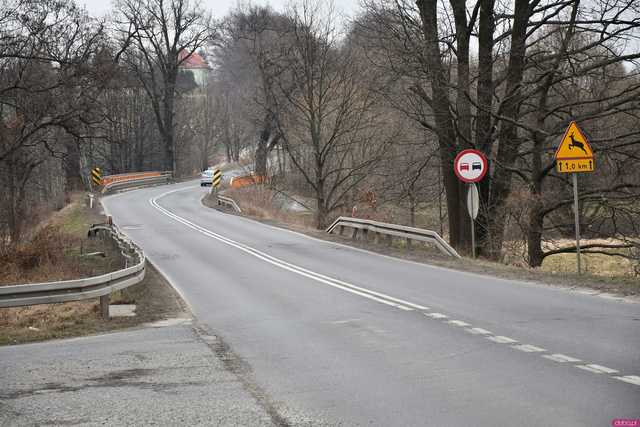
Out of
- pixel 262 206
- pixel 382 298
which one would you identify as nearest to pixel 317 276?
pixel 382 298

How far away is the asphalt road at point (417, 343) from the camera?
6.20m

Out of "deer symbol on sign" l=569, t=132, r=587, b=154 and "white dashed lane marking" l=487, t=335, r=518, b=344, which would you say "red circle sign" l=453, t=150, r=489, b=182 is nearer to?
"deer symbol on sign" l=569, t=132, r=587, b=154

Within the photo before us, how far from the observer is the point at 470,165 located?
19.0m

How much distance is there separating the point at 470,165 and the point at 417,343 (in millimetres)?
10634

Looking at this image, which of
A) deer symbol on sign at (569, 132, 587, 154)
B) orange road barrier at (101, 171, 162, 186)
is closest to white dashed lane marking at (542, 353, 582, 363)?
deer symbol on sign at (569, 132, 587, 154)

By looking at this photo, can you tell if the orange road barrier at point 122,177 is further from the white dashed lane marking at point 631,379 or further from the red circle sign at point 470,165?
the white dashed lane marking at point 631,379

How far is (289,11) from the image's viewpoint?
33594 mm

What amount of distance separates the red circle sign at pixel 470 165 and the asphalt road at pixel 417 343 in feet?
8.86

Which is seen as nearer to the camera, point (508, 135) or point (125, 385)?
point (125, 385)

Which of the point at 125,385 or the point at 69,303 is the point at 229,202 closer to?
the point at 69,303

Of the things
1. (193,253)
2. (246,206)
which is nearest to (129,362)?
(193,253)

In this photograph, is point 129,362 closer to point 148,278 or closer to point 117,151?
point 148,278

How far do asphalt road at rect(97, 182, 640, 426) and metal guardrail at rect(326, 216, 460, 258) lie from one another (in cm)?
166

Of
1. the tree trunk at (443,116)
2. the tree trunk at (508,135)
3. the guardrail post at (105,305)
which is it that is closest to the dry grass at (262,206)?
the tree trunk at (443,116)
